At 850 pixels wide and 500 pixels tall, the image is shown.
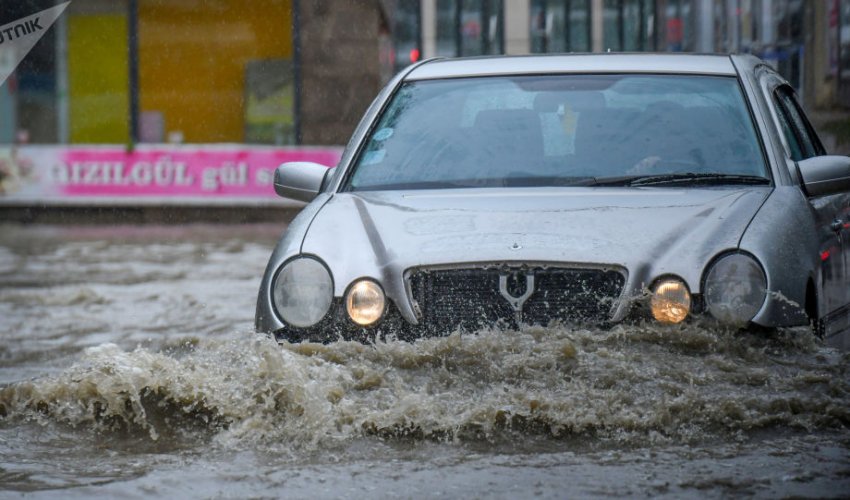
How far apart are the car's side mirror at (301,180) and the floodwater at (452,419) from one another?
0.93 metres

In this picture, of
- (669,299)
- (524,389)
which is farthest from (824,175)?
(524,389)

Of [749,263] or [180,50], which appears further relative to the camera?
[180,50]

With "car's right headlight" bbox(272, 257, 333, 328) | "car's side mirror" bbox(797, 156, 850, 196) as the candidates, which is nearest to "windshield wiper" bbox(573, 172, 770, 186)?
"car's side mirror" bbox(797, 156, 850, 196)

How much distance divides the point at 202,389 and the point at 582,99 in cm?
Answer: 205

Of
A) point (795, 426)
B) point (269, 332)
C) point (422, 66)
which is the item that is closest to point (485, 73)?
point (422, 66)

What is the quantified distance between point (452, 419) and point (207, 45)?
794 inches

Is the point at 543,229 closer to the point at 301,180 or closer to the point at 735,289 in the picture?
the point at 735,289

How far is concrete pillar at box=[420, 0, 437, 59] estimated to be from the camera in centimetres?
2848

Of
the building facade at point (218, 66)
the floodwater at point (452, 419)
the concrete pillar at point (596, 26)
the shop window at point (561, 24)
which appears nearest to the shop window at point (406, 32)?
the shop window at point (561, 24)

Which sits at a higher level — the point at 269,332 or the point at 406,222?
the point at 406,222

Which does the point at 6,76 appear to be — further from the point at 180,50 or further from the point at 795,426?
the point at 795,426

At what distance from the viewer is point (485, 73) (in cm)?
636

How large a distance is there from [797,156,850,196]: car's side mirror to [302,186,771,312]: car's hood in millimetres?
247

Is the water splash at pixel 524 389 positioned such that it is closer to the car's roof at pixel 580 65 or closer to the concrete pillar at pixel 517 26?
the car's roof at pixel 580 65
